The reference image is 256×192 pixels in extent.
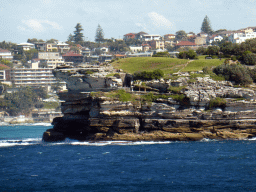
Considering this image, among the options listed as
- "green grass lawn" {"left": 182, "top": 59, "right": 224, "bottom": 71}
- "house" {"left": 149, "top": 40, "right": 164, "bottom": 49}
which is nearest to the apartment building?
"house" {"left": 149, "top": 40, "right": 164, "bottom": 49}

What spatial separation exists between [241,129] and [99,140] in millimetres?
18391

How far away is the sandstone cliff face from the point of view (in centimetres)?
5388

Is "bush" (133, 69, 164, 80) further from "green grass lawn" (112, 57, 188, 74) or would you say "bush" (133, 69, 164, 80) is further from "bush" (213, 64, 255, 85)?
"bush" (213, 64, 255, 85)

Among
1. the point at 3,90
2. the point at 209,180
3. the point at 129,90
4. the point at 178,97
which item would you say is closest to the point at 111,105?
the point at 129,90

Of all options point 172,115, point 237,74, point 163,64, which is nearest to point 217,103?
point 172,115

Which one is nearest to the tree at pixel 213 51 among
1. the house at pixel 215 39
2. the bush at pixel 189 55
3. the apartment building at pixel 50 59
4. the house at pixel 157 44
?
the bush at pixel 189 55

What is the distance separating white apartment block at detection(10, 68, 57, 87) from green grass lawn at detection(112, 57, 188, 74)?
93088 mm

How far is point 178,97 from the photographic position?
55375 mm

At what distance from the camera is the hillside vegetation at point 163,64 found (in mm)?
69938

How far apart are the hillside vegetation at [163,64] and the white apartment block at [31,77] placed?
93132 millimetres

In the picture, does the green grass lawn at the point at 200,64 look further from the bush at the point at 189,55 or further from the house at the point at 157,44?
the house at the point at 157,44

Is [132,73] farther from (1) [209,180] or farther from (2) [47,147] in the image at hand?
(1) [209,180]

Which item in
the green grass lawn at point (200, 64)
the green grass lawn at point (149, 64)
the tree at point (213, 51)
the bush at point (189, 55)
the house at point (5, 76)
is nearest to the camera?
the green grass lawn at point (200, 64)

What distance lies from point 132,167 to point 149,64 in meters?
37.5
